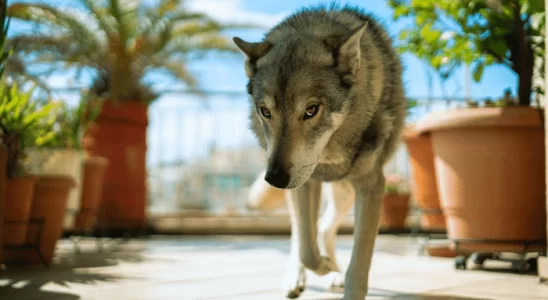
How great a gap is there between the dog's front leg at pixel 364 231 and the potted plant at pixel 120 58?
446cm

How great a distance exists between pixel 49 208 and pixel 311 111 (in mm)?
2193

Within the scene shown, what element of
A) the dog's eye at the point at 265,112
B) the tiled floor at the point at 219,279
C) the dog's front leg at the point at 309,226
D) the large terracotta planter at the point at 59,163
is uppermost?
the dog's eye at the point at 265,112

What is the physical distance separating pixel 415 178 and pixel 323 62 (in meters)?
2.57

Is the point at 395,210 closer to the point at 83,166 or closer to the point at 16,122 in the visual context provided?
the point at 83,166

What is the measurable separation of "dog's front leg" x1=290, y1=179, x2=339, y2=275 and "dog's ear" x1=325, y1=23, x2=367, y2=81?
1.70ft

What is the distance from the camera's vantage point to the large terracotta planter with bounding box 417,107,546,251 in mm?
3041

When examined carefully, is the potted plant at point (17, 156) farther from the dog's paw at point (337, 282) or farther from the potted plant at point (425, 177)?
the potted plant at point (425, 177)

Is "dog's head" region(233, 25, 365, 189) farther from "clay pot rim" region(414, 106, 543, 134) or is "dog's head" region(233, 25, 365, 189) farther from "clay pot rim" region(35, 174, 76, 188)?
"clay pot rim" region(35, 174, 76, 188)

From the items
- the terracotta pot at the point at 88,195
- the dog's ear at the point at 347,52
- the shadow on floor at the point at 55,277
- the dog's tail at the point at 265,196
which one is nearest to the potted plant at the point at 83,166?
the terracotta pot at the point at 88,195

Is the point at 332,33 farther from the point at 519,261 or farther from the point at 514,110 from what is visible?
the point at 519,261

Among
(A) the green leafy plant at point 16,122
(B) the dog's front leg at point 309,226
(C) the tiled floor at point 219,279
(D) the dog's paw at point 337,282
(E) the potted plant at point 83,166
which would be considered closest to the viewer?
(B) the dog's front leg at point 309,226

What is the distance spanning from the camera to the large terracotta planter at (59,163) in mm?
3811

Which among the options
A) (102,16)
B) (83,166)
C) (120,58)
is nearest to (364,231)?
(83,166)

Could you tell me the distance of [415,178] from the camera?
4.35 meters
